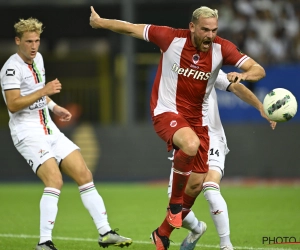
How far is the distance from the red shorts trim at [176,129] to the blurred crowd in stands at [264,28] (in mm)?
9909

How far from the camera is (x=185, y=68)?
7742mm

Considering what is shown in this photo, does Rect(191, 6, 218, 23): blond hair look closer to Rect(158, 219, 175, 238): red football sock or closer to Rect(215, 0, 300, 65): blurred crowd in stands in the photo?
Rect(158, 219, 175, 238): red football sock

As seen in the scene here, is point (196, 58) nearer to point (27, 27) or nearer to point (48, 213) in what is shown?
point (27, 27)

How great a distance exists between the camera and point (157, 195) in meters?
15.0

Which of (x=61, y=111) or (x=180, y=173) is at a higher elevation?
(x=61, y=111)

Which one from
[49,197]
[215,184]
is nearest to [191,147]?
[215,184]

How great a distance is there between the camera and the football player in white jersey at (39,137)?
8047 millimetres

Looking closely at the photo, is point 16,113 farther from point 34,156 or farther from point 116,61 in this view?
point 116,61

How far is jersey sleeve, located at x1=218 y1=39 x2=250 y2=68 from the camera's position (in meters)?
7.64

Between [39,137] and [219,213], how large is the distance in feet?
6.90

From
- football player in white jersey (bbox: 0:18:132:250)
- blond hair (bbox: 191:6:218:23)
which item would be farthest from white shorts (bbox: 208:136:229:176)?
blond hair (bbox: 191:6:218:23)

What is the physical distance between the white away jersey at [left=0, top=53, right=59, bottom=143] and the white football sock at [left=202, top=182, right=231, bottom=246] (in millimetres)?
1876

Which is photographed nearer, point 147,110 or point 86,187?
point 86,187

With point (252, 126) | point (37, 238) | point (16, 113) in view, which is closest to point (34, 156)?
point (16, 113)
